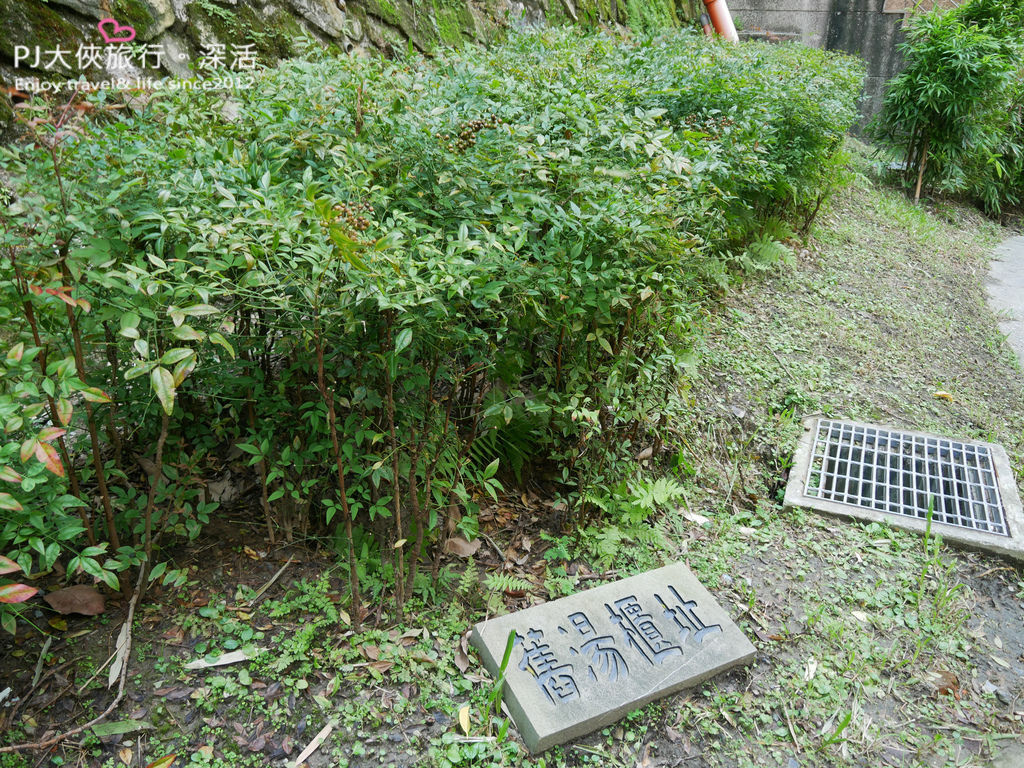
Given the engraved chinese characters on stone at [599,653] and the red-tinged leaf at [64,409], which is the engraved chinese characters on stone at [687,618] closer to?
the engraved chinese characters on stone at [599,653]

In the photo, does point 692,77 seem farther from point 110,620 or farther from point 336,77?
point 110,620

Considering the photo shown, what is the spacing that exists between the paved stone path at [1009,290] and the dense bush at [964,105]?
1232mm

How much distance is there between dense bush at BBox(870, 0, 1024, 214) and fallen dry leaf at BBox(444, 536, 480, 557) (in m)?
8.72

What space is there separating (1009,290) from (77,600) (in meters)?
7.76

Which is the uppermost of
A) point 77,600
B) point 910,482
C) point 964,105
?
point 964,105

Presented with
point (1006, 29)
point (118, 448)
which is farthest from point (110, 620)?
point (1006, 29)

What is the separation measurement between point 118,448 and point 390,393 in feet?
3.03

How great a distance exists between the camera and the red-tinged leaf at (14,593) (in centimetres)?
140

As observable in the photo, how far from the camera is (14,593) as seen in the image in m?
1.42

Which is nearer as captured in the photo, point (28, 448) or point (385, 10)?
point (28, 448)

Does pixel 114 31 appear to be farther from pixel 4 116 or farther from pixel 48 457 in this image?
pixel 48 457

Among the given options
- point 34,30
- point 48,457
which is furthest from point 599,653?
point 34,30

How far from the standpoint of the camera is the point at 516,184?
237 centimetres

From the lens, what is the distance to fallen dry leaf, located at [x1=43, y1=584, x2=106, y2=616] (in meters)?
2.15
